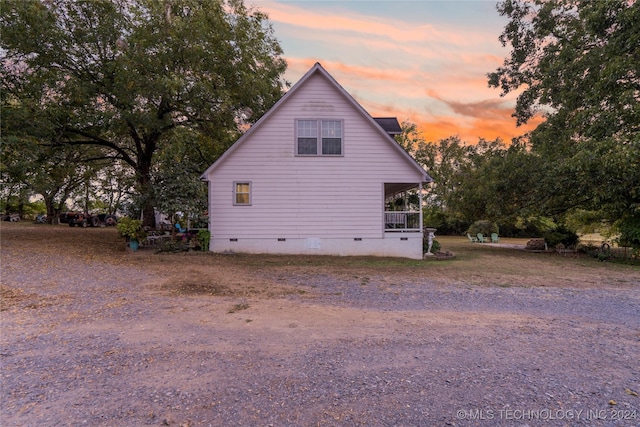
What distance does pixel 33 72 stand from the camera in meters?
14.6

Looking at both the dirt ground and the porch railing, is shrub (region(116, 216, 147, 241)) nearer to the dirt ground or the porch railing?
the dirt ground

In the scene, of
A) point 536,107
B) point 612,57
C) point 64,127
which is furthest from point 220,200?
point 536,107

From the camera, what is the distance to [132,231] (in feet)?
47.8

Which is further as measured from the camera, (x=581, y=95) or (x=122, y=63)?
(x=581, y=95)

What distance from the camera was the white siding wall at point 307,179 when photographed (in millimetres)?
14531

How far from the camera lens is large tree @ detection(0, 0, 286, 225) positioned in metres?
13.7

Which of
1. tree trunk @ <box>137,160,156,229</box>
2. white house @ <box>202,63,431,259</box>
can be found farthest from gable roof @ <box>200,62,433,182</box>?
tree trunk @ <box>137,160,156,229</box>

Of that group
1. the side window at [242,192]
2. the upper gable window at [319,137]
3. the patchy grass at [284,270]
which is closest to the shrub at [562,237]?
the patchy grass at [284,270]

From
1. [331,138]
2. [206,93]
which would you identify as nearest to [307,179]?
[331,138]

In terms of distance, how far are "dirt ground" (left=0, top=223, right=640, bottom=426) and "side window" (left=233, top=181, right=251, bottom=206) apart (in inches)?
247

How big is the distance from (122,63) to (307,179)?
29.5 ft

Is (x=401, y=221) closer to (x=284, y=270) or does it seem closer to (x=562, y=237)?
(x=284, y=270)

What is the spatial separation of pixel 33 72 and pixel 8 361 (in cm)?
1603

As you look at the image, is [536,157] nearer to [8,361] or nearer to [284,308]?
[284,308]
